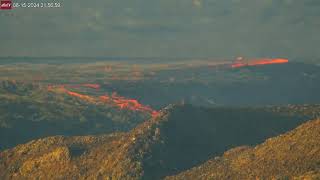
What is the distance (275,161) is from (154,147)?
40587mm

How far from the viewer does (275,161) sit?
124188 mm

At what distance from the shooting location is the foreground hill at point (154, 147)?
143 metres

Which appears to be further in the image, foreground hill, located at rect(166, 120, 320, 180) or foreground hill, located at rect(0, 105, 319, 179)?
foreground hill, located at rect(0, 105, 319, 179)

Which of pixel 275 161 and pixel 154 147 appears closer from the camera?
pixel 275 161

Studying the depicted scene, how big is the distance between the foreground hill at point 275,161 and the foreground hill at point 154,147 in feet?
1.98

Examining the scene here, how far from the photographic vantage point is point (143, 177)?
138000 millimetres

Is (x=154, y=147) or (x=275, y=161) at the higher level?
(x=275, y=161)

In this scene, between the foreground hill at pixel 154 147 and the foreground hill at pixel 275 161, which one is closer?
the foreground hill at pixel 275 161

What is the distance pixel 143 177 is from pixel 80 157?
70.6 feet

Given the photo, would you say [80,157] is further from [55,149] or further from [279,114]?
[279,114]

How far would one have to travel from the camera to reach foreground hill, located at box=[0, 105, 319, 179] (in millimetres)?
143250

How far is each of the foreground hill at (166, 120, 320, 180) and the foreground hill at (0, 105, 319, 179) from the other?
60cm

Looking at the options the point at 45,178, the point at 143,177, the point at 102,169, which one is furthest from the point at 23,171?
the point at 143,177

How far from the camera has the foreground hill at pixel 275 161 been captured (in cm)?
11625
